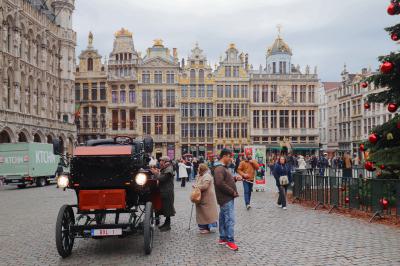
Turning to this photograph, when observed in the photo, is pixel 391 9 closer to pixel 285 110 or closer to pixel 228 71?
pixel 228 71

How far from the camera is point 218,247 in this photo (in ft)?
30.7

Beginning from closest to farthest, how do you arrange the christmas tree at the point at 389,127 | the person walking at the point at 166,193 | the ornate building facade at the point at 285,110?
the person walking at the point at 166,193, the christmas tree at the point at 389,127, the ornate building facade at the point at 285,110

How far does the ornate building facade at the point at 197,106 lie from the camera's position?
6269 cm

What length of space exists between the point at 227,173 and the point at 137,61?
5419 centimetres

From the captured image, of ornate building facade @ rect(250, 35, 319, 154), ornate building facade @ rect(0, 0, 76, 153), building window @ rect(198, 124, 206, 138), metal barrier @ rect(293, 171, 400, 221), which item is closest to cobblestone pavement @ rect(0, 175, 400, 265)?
metal barrier @ rect(293, 171, 400, 221)

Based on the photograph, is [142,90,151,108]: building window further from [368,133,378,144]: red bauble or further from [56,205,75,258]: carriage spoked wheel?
[56,205,75,258]: carriage spoked wheel

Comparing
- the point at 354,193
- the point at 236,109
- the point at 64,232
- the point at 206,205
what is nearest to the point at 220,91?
the point at 236,109

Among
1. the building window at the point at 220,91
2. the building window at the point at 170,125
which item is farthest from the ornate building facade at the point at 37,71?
the building window at the point at 220,91

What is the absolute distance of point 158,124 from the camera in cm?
6300

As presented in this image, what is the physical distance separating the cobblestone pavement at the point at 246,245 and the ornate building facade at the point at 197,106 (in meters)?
49.7

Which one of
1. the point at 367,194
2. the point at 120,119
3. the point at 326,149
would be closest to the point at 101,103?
the point at 120,119

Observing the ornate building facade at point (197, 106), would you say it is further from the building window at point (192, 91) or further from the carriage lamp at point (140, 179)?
the carriage lamp at point (140, 179)

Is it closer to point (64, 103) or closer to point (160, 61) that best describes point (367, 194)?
point (64, 103)

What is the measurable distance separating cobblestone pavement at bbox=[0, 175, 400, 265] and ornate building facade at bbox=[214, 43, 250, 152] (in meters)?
49.9
